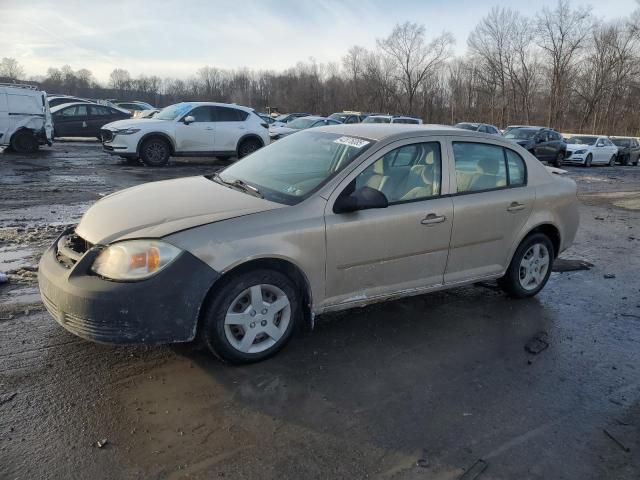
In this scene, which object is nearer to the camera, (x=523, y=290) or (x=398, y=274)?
(x=398, y=274)

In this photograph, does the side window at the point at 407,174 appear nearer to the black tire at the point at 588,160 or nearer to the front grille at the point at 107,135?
the front grille at the point at 107,135

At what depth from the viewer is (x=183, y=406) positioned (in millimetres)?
3166

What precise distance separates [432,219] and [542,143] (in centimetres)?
2151

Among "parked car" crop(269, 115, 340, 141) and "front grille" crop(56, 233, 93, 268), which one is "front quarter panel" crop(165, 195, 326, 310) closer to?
"front grille" crop(56, 233, 93, 268)

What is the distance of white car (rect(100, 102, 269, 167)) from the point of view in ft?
46.5

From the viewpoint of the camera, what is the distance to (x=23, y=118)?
1567 centimetres

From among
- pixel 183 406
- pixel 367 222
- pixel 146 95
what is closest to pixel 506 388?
pixel 367 222

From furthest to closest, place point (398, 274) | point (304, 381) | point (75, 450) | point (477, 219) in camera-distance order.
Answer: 1. point (477, 219)
2. point (398, 274)
3. point (304, 381)
4. point (75, 450)

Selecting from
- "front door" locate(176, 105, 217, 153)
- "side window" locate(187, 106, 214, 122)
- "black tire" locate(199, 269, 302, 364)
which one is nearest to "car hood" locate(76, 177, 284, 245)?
"black tire" locate(199, 269, 302, 364)

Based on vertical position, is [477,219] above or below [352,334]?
above

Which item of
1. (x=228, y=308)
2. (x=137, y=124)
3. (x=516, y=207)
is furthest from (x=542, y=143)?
(x=228, y=308)

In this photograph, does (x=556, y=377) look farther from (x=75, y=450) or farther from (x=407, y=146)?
(x=75, y=450)

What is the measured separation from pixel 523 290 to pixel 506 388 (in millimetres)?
1920

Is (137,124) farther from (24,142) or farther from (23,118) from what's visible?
(24,142)
